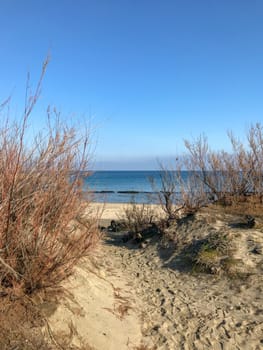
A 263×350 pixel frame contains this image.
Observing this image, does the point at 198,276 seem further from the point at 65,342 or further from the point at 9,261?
the point at 9,261

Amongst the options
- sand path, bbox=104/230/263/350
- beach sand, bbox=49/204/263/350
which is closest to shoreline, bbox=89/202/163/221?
beach sand, bbox=49/204/263/350

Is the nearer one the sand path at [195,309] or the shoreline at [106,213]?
the sand path at [195,309]

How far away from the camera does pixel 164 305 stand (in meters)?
5.57

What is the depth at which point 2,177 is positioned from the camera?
389cm

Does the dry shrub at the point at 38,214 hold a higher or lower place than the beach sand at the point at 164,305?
higher

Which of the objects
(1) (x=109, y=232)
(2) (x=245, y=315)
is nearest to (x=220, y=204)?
(1) (x=109, y=232)

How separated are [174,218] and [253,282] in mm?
3889

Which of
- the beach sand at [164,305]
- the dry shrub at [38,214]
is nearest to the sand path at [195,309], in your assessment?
the beach sand at [164,305]

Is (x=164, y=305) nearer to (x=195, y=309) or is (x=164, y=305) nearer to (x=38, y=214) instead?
(x=195, y=309)

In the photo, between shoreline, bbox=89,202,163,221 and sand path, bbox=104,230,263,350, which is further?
shoreline, bbox=89,202,163,221

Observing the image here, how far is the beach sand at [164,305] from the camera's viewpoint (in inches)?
169

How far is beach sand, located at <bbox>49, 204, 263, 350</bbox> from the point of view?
428 centimetres

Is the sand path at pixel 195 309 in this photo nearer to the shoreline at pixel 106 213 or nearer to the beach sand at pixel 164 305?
the beach sand at pixel 164 305

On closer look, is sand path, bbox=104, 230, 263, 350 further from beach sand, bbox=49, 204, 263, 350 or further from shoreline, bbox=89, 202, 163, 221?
shoreline, bbox=89, 202, 163, 221
